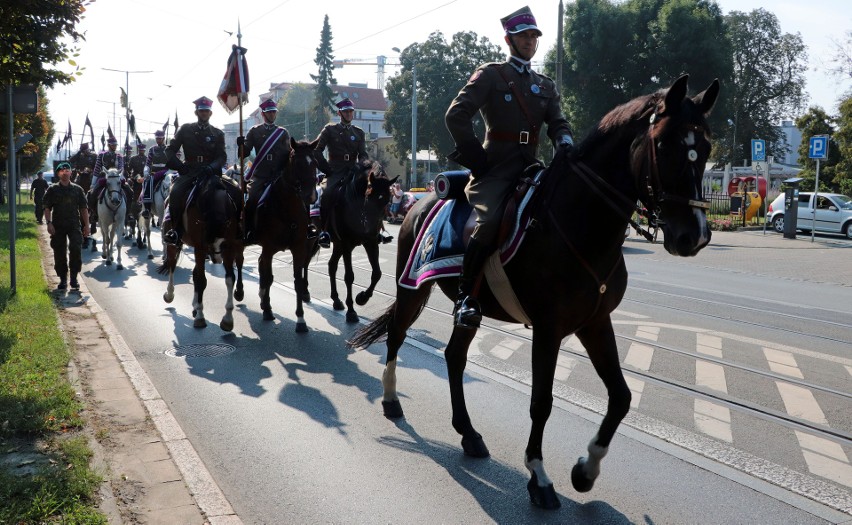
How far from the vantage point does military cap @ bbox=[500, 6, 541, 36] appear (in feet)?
17.1

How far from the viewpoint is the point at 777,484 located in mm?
4922

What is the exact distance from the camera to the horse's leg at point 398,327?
6258 millimetres

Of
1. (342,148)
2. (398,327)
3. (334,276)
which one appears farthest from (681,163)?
(342,148)

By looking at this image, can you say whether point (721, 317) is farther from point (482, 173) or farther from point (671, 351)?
point (482, 173)

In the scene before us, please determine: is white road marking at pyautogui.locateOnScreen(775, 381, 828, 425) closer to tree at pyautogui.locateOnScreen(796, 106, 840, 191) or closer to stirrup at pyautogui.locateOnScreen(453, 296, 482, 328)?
stirrup at pyautogui.locateOnScreen(453, 296, 482, 328)

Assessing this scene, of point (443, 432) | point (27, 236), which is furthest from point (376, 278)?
point (27, 236)

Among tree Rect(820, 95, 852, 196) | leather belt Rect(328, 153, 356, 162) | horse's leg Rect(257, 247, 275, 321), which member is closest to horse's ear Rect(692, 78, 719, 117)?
horse's leg Rect(257, 247, 275, 321)

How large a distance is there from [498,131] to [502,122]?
2.7 inches

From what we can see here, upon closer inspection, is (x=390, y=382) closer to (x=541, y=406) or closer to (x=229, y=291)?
(x=541, y=406)

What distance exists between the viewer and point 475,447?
18.0 ft

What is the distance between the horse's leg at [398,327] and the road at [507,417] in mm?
149

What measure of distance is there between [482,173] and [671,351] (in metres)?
4.40

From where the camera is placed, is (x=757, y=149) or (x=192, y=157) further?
(x=757, y=149)

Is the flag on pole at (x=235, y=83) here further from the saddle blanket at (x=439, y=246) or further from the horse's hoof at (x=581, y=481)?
the horse's hoof at (x=581, y=481)
